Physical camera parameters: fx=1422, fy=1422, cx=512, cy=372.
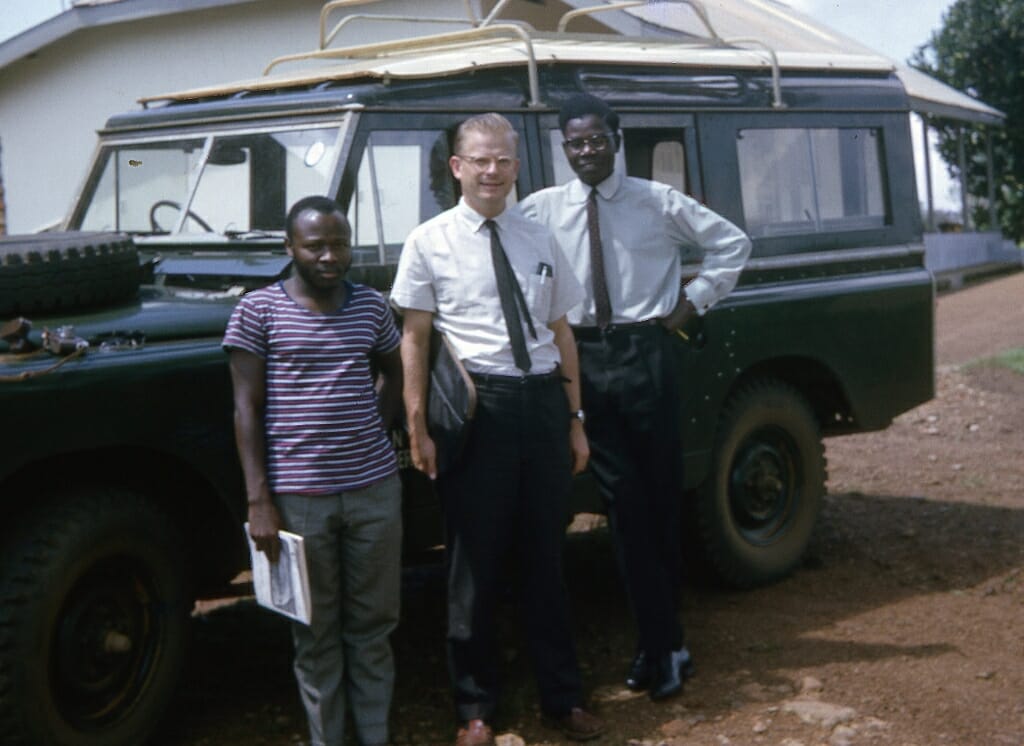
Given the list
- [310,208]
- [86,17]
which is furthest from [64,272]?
[86,17]

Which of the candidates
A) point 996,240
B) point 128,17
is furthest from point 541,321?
point 996,240

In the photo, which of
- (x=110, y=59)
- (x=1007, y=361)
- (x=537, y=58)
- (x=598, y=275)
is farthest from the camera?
(x=110, y=59)

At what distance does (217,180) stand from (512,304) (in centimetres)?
143

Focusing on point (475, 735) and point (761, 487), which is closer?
point (475, 735)

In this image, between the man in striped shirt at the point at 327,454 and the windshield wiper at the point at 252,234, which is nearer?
the man in striped shirt at the point at 327,454

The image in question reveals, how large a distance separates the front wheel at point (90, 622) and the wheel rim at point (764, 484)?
2755mm

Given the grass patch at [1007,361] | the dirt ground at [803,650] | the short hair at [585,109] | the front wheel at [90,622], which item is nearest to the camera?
the front wheel at [90,622]

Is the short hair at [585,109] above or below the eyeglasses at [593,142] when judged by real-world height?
above

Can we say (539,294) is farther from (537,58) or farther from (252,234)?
(537,58)

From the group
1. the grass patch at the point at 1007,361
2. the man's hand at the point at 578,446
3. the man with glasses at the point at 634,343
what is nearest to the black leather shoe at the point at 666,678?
the man with glasses at the point at 634,343

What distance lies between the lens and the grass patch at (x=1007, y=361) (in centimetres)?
1225

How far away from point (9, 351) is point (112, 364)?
0.27 meters

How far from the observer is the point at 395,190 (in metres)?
4.85

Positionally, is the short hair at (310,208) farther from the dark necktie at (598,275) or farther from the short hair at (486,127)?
the dark necktie at (598,275)
